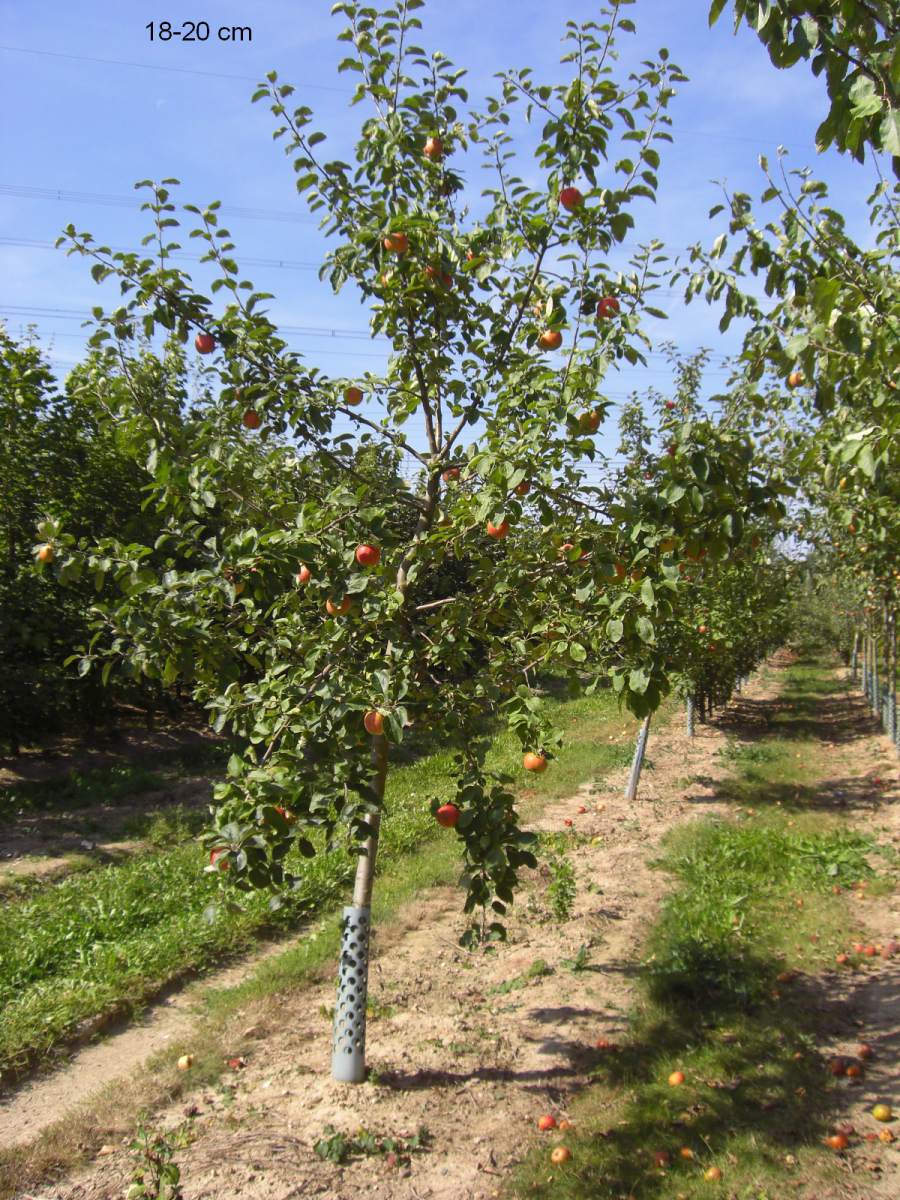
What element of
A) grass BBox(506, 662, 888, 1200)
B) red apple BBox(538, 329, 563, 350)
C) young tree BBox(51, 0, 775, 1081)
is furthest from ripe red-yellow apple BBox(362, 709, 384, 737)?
grass BBox(506, 662, 888, 1200)

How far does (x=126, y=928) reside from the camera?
5617mm

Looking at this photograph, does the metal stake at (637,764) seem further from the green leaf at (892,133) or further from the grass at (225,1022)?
the green leaf at (892,133)

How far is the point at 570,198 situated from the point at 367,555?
1.68 m

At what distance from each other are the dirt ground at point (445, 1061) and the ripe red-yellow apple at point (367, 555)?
2290 millimetres

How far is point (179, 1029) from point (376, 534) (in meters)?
3.06

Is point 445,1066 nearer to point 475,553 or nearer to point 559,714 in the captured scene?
point 475,553

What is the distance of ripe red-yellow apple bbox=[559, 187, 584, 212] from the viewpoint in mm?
3367

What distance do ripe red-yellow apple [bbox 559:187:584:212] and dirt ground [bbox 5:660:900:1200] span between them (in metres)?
3.76

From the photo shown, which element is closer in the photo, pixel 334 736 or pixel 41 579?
pixel 334 736

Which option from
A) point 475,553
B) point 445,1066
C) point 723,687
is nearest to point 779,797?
point 723,687

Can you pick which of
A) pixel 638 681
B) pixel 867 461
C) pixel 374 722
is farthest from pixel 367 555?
→ pixel 867 461

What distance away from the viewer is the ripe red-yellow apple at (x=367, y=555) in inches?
117

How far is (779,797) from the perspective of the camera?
924cm

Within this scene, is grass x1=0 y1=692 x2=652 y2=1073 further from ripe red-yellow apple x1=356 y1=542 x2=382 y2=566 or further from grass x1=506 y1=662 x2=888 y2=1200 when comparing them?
grass x1=506 y1=662 x2=888 y2=1200
